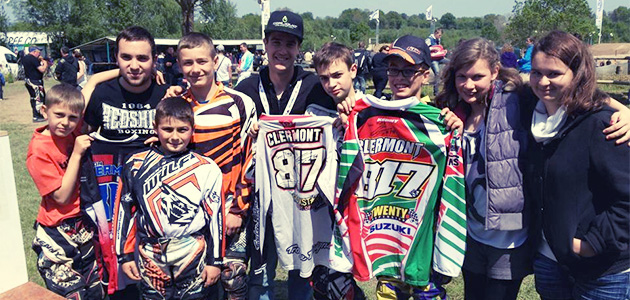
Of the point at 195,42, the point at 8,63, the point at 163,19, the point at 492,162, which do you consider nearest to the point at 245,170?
the point at 195,42

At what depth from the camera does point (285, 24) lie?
350 centimetres

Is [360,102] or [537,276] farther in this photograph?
[360,102]

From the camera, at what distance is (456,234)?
2994mm

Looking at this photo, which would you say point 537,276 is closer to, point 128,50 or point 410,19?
point 128,50

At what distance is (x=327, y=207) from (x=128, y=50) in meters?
1.81

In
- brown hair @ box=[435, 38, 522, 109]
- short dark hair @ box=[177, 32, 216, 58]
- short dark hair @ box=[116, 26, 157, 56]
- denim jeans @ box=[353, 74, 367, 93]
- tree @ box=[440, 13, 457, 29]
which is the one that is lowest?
denim jeans @ box=[353, 74, 367, 93]

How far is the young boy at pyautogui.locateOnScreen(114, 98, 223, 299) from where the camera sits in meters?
3.09

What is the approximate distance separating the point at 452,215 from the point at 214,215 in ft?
5.06

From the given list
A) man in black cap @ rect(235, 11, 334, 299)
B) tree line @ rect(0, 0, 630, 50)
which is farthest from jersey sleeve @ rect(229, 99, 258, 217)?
tree line @ rect(0, 0, 630, 50)

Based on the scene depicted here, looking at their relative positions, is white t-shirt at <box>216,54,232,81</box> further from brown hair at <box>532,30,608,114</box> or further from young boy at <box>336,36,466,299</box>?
brown hair at <box>532,30,608,114</box>

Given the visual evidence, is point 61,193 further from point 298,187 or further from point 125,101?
point 298,187

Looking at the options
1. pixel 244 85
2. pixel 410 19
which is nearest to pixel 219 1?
pixel 244 85

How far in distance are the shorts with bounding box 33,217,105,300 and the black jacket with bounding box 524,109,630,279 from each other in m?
3.05

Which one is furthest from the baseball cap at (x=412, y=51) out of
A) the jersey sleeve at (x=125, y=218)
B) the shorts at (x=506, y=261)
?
the jersey sleeve at (x=125, y=218)
